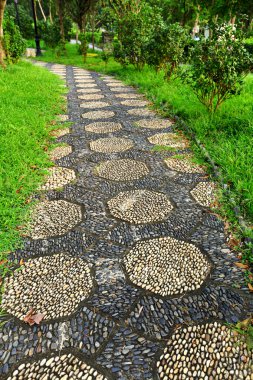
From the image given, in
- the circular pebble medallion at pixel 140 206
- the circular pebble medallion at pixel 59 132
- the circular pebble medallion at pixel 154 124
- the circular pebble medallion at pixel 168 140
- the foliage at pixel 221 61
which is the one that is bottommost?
the circular pebble medallion at pixel 140 206

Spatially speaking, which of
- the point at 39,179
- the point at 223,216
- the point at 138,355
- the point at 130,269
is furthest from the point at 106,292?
the point at 39,179

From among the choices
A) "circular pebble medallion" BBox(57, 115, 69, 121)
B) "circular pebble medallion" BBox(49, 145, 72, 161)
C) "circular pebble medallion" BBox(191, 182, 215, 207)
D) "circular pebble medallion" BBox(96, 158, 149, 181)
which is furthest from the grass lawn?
"circular pebble medallion" BBox(57, 115, 69, 121)

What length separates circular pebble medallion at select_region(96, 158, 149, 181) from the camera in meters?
2.56

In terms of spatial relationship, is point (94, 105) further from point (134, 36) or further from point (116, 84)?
point (134, 36)

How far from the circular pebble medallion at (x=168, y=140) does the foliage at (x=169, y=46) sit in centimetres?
314

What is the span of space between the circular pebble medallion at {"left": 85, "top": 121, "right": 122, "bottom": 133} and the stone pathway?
4.32 ft

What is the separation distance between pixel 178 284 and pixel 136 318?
308 mm

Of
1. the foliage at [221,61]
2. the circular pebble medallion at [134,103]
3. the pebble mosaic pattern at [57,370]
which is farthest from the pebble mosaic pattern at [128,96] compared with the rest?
Result: the pebble mosaic pattern at [57,370]

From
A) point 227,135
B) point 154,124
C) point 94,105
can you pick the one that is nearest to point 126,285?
point 227,135

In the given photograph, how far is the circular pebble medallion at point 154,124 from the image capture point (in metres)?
3.98

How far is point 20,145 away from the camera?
3.07m

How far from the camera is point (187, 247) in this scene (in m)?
1.67

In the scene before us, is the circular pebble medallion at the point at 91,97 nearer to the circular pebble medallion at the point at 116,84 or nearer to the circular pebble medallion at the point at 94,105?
the circular pebble medallion at the point at 94,105

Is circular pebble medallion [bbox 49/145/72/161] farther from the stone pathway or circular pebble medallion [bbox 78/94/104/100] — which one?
circular pebble medallion [bbox 78/94/104/100]
